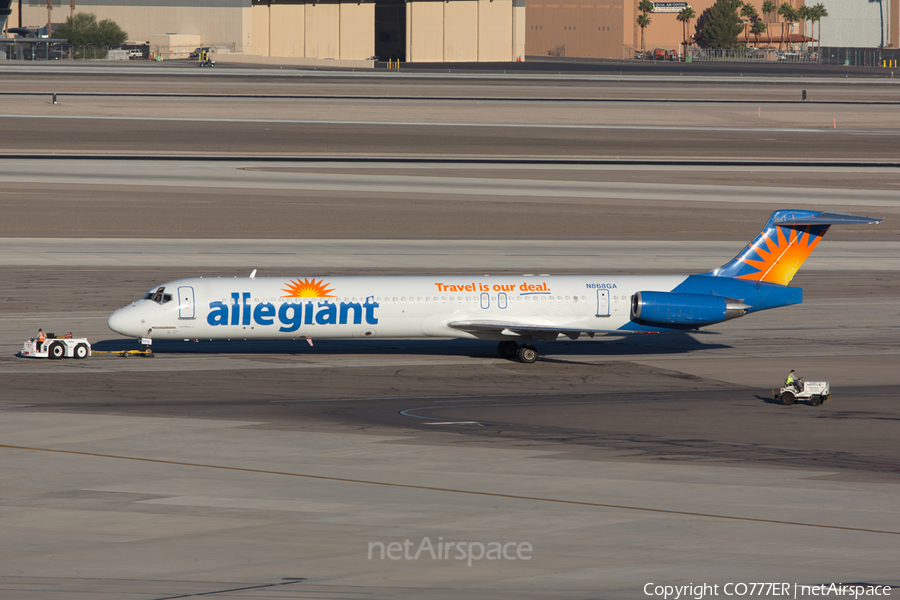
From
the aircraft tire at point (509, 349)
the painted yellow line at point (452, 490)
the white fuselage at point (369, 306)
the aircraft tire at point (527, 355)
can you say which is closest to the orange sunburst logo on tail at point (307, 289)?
the white fuselage at point (369, 306)

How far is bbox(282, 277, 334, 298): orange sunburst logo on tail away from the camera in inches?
1495

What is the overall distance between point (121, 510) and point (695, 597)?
10921mm

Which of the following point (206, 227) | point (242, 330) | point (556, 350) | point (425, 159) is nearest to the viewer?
point (242, 330)

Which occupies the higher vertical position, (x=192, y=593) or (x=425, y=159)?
(x=425, y=159)

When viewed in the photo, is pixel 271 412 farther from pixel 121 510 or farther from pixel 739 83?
pixel 739 83

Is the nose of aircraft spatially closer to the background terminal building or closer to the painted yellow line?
the painted yellow line

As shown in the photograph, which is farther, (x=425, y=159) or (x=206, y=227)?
(x=425, y=159)

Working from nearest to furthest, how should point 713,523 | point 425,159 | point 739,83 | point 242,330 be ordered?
point 713,523
point 242,330
point 425,159
point 739,83

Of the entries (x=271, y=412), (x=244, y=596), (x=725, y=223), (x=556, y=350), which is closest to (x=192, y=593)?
(x=244, y=596)

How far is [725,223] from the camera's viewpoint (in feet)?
228
